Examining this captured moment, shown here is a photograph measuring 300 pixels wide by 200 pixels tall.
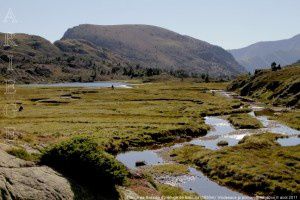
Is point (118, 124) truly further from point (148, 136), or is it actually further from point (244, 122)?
point (244, 122)

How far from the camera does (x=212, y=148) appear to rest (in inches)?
2589

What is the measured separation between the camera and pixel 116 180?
30438 mm

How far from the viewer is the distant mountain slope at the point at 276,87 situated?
444 ft

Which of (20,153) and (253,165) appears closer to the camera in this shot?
(20,153)

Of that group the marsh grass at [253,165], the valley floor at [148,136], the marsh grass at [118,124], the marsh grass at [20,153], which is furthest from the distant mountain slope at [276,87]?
the marsh grass at [20,153]

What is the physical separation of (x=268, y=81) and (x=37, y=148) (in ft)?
485

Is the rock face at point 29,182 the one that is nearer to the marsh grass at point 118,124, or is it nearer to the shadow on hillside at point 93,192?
the shadow on hillside at point 93,192

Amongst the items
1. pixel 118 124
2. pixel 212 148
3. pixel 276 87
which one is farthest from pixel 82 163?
pixel 276 87

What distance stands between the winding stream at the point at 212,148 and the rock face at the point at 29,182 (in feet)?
61.2

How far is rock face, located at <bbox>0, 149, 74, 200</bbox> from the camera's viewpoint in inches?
941

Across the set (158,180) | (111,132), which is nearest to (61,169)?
(158,180)

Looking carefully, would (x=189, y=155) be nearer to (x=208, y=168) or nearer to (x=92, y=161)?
(x=208, y=168)

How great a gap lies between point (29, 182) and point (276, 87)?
14291 centimetres

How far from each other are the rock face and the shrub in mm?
1269
